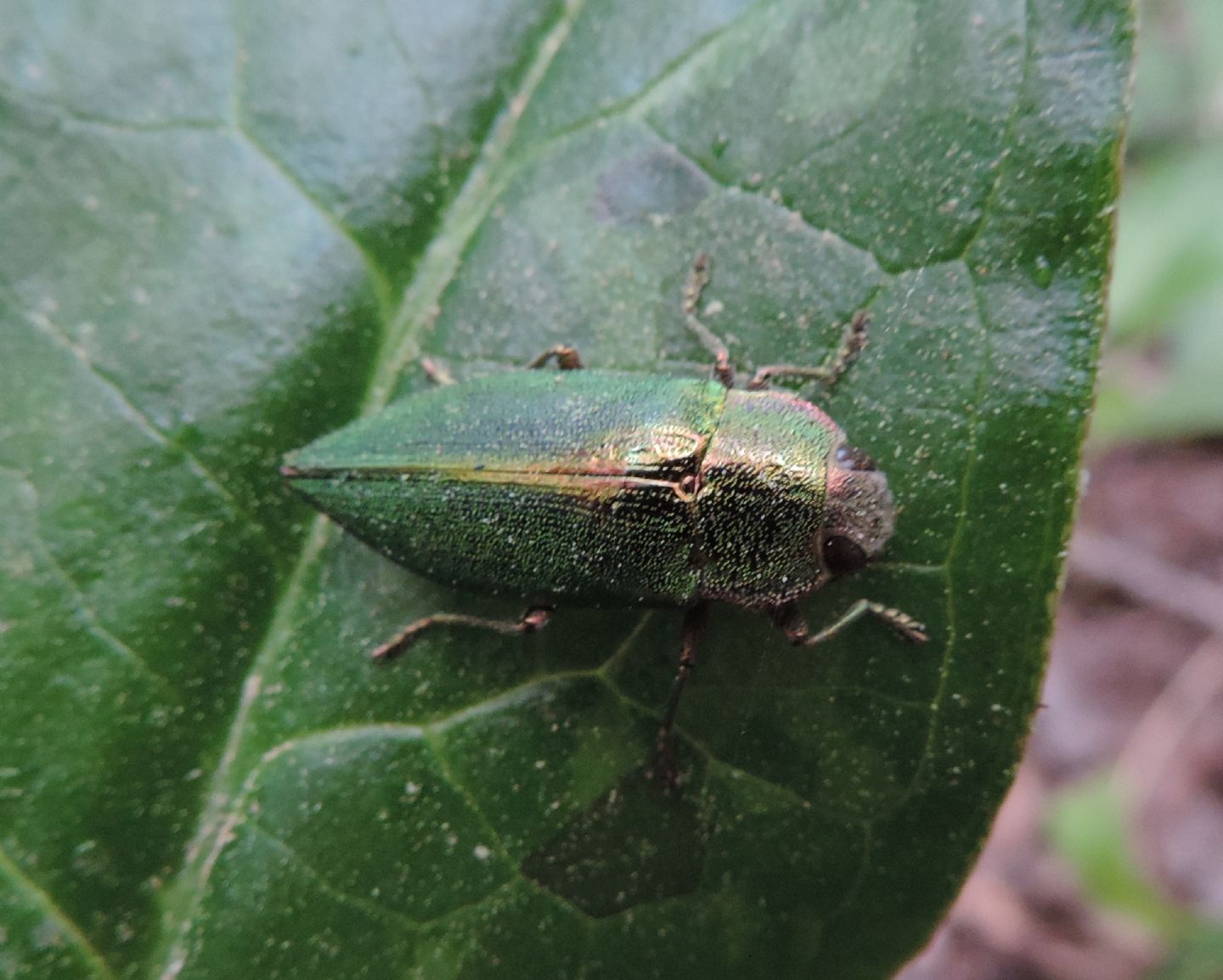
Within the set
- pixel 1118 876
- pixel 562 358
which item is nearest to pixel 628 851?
pixel 562 358

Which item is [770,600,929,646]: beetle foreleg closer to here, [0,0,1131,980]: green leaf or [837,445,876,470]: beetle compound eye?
[0,0,1131,980]: green leaf

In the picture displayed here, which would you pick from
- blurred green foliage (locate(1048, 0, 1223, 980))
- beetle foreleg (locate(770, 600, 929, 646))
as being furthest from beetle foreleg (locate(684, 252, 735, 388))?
blurred green foliage (locate(1048, 0, 1223, 980))

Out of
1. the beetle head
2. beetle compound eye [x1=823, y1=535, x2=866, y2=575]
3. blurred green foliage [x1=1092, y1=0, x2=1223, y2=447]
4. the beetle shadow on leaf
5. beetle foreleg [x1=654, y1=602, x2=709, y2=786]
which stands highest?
blurred green foliage [x1=1092, y1=0, x2=1223, y2=447]

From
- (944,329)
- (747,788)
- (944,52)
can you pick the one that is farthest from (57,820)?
(944,52)

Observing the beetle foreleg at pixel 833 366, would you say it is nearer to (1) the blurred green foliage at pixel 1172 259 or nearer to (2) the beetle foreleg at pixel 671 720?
(2) the beetle foreleg at pixel 671 720

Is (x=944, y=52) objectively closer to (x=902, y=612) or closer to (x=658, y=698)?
(x=902, y=612)

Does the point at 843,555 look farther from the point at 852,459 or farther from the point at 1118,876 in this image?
the point at 1118,876
